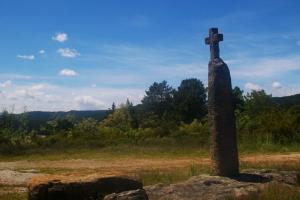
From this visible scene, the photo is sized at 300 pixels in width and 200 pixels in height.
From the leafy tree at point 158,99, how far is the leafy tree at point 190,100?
2.23m

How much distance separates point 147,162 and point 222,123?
1184cm

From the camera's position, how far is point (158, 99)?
76312mm

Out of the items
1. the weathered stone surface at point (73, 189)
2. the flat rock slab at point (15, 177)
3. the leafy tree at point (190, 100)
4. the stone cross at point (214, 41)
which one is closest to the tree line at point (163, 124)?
the leafy tree at point (190, 100)

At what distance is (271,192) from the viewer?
398 inches

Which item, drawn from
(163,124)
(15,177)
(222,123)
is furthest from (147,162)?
(163,124)

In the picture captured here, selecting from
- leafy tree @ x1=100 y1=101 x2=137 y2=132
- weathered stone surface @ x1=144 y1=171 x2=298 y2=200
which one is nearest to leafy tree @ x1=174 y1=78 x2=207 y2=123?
leafy tree @ x1=100 y1=101 x2=137 y2=132

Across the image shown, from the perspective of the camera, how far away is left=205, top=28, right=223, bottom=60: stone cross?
13531 millimetres

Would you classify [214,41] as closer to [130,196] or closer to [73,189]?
[73,189]

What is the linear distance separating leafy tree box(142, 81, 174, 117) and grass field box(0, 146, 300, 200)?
39.8 meters

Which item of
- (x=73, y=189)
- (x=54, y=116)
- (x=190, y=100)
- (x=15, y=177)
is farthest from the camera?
(x=190, y=100)

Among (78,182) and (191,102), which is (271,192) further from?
(191,102)

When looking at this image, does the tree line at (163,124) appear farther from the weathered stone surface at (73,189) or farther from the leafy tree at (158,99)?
the weathered stone surface at (73,189)

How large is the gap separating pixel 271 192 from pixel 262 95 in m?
45.5

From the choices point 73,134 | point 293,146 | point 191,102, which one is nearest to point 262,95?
point 191,102
